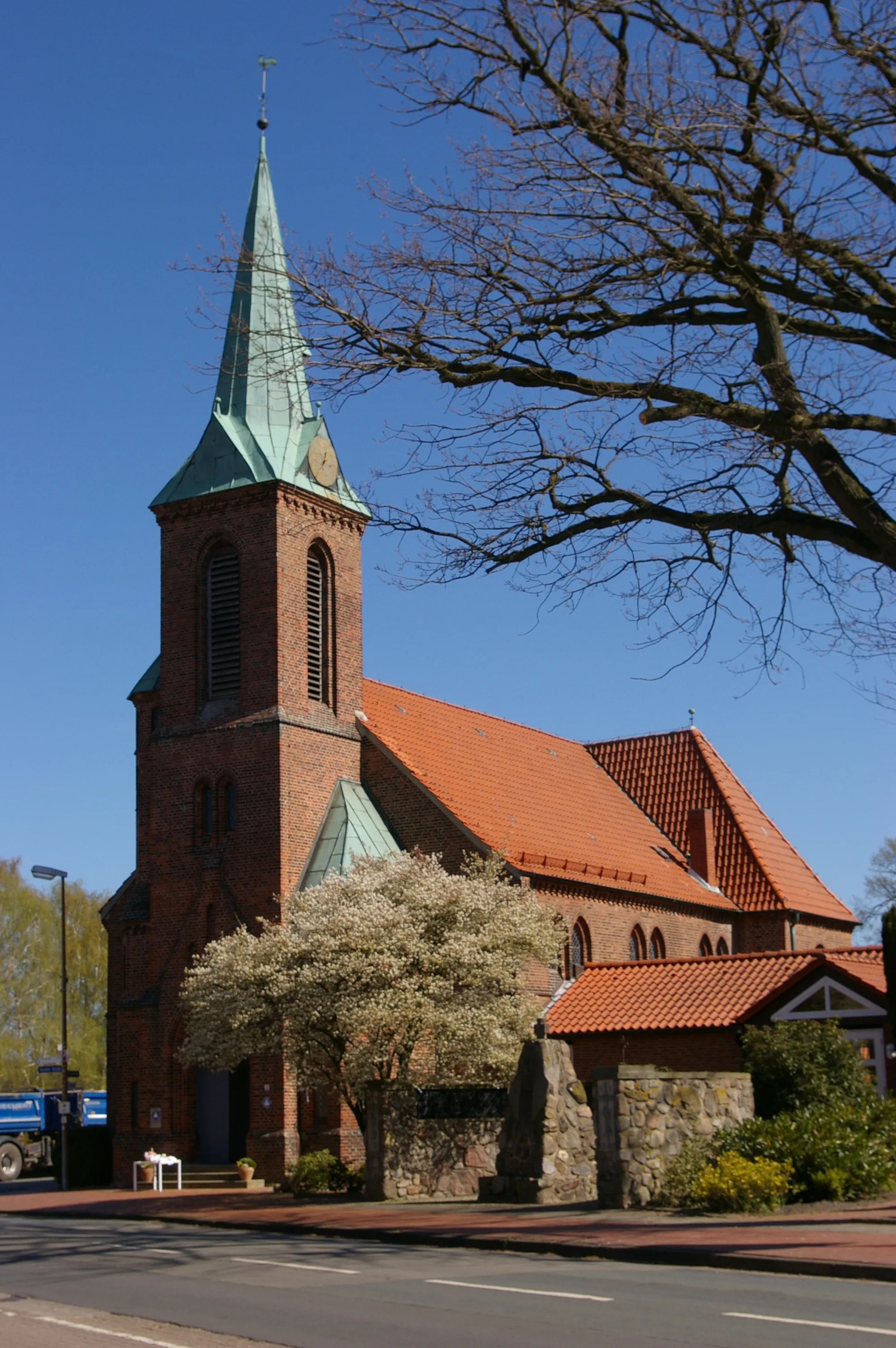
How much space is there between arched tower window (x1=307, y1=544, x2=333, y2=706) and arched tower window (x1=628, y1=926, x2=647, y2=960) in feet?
36.1

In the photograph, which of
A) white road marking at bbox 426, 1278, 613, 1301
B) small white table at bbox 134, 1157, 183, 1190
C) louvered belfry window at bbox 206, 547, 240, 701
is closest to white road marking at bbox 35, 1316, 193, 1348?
white road marking at bbox 426, 1278, 613, 1301

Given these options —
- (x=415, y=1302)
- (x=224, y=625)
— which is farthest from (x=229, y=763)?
(x=415, y=1302)

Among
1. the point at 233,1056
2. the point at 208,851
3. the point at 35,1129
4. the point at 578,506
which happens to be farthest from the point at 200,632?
the point at 578,506

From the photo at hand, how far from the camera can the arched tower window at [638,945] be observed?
40.2m

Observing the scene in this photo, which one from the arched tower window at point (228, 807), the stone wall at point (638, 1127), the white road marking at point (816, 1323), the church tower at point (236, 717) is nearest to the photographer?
the white road marking at point (816, 1323)

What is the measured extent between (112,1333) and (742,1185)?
9406 mm

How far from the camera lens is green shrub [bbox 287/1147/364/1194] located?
26703 mm

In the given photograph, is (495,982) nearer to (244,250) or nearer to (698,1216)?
(698,1216)

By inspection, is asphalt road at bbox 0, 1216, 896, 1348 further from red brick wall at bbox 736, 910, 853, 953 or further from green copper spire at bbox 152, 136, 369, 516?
red brick wall at bbox 736, 910, 853, 953

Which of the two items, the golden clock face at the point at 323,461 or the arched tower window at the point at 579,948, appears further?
the arched tower window at the point at 579,948

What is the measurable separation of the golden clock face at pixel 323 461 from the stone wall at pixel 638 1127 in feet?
61.7

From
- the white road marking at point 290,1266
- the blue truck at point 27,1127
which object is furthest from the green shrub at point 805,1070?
the blue truck at point 27,1127

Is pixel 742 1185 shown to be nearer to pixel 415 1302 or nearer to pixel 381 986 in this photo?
pixel 415 1302

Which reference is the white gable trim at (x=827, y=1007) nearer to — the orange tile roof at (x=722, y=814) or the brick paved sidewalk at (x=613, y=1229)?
the brick paved sidewalk at (x=613, y=1229)
